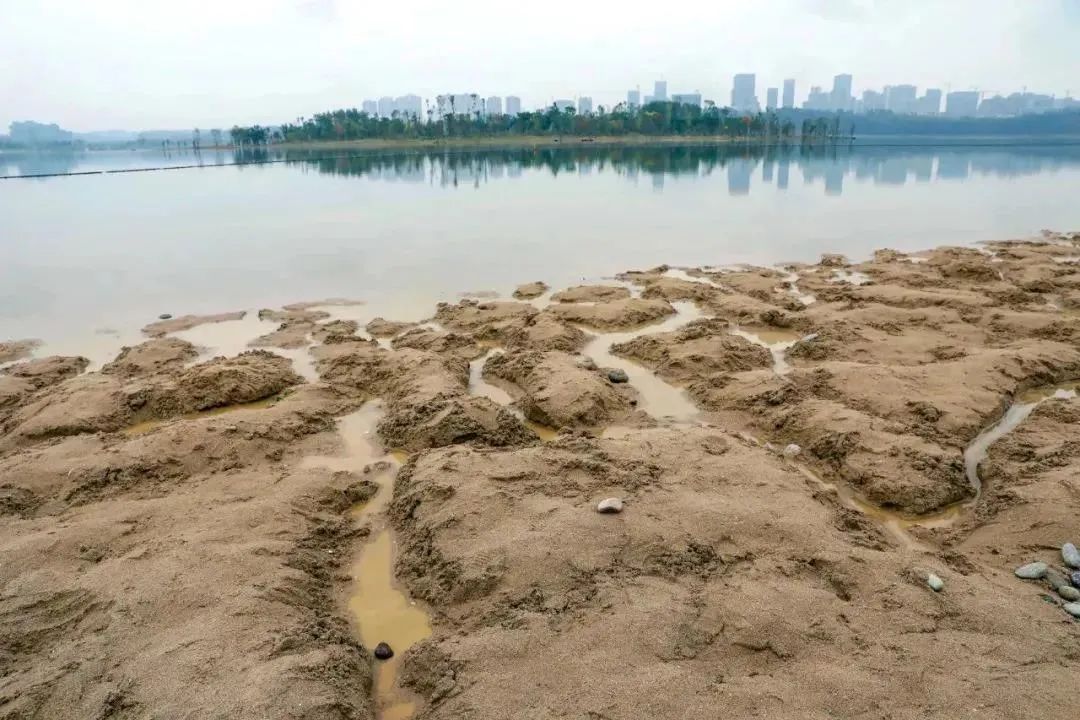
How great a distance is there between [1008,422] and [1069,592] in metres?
3.02

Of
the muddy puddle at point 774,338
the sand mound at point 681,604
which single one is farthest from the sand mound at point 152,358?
the muddy puddle at point 774,338

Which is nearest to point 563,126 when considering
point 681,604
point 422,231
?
point 422,231

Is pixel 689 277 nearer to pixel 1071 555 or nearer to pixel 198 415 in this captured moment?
pixel 198 415

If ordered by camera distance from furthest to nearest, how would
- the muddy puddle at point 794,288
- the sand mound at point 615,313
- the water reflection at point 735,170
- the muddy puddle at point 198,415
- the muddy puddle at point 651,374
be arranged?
the water reflection at point 735,170 < the muddy puddle at point 794,288 < the sand mound at point 615,313 < the muddy puddle at point 651,374 < the muddy puddle at point 198,415

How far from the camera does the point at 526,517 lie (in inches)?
173

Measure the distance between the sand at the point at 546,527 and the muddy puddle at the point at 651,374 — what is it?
6 centimetres

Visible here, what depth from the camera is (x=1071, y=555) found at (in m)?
3.98

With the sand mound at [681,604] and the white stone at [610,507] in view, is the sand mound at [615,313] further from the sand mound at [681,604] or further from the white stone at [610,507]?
the white stone at [610,507]

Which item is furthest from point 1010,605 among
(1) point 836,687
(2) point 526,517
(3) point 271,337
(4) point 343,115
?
(4) point 343,115

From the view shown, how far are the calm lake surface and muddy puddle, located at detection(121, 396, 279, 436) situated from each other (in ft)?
11.1

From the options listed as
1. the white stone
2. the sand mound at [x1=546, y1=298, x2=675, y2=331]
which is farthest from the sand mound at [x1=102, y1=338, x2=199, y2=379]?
the white stone

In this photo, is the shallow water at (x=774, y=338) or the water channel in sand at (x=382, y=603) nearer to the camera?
the water channel in sand at (x=382, y=603)

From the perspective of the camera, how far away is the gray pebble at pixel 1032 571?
3.87 m

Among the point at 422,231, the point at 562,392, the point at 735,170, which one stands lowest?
the point at 562,392
